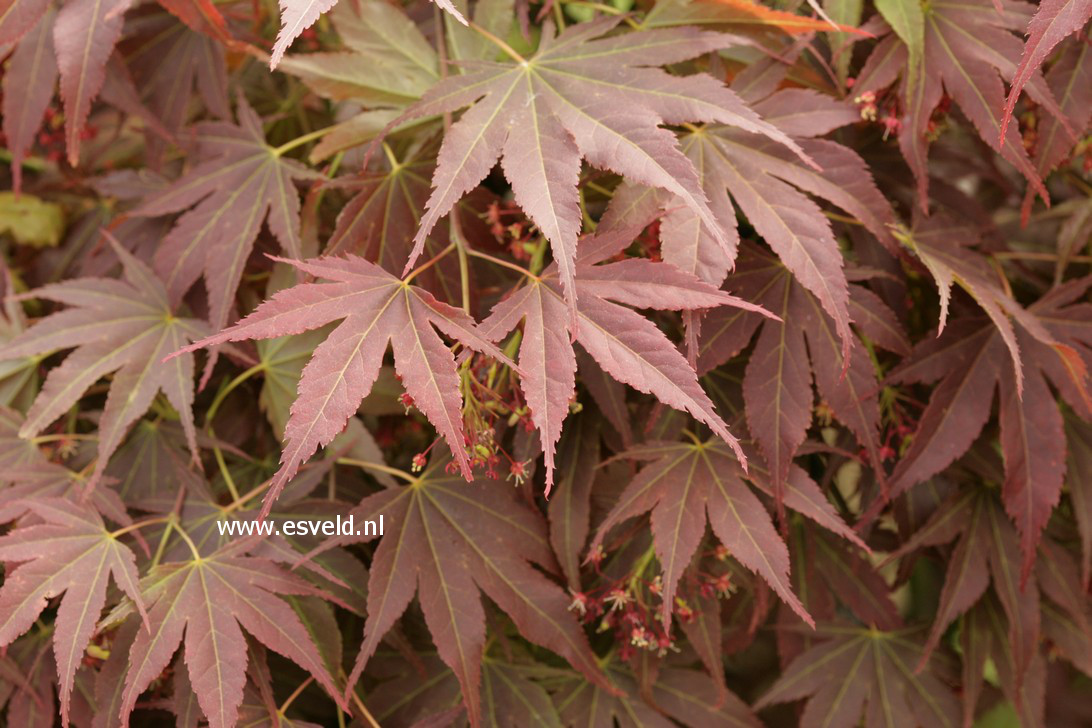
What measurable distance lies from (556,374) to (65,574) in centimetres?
48

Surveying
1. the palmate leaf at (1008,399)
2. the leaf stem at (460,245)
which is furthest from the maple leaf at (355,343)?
the palmate leaf at (1008,399)

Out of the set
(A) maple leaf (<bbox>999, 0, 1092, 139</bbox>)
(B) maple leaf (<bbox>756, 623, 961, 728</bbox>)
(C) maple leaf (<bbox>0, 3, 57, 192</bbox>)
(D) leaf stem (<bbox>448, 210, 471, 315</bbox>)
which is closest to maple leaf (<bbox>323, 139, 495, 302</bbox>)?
A: (D) leaf stem (<bbox>448, 210, 471, 315</bbox>)

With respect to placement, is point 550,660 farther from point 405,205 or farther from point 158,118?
point 158,118

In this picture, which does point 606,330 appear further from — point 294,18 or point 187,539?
point 187,539

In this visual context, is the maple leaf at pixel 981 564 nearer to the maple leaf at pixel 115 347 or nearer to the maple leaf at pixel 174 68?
the maple leaf at pixel 115 347

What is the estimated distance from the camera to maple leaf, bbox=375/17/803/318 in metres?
0.67

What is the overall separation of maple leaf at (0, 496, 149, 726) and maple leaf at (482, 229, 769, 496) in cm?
39

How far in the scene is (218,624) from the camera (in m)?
0.76

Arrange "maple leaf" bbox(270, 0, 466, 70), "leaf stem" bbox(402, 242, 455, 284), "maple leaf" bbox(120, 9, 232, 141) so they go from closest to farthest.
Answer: "maple leaf" bbox(270, 0, 466, 70)
"leaf stem" bbox(402, 242, 455, 284)
"maple leaf" bbox(120, 9, 232, 141)

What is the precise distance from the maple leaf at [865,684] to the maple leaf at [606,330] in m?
0.50

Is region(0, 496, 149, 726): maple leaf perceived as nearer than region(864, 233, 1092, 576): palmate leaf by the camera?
Yes

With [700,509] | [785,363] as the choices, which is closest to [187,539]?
[700,509]

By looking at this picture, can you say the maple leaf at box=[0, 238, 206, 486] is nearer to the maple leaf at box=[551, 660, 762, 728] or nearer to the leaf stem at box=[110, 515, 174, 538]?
the leaf stem at box=[110, 515, 174, 538]

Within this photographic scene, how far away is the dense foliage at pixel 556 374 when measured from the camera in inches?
28.0
